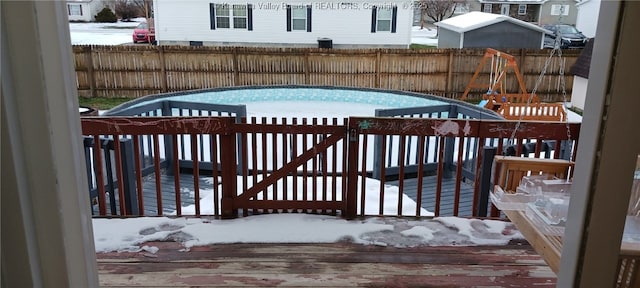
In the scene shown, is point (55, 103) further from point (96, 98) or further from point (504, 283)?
point (96, 98)

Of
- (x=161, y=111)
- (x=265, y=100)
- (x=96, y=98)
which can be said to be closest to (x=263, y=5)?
(x=265, y=100)

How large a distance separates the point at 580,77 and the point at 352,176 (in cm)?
1043

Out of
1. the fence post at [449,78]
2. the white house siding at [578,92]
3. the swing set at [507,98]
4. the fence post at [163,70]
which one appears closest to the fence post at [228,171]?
the swing set at [507,98]

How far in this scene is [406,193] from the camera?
18.7ft

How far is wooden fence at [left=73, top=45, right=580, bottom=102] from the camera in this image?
12562 mm

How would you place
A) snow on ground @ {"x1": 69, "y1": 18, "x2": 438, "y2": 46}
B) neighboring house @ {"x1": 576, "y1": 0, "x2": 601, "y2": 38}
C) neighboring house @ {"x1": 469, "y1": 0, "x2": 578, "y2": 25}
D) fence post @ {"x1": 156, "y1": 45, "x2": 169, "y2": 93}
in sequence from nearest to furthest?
fence post @ {"x1": 156, "y1": 45, "x2": 169, "y2": 93}, neighboring house @ {"x1": 576, "y1": 0, "x2": 601, "y2": 38}, snow on ground @ {"x1": 69, "y1": 18, "x2": 438, "y2": 46}, neighboring house @ {"x1": 469, "y1": 0, "x2": 578, "y2": 25}

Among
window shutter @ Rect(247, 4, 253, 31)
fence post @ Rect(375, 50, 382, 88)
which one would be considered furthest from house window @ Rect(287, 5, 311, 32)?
fence post @ Rect(375, 50, 382, 88)

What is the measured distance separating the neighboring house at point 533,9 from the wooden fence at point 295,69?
31.7 feet

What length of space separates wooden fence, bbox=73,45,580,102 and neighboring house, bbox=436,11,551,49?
2539 mm

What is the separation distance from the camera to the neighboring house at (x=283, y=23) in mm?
15695

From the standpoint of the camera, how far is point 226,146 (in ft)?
11.3

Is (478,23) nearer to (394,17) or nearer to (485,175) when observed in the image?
(394,17)

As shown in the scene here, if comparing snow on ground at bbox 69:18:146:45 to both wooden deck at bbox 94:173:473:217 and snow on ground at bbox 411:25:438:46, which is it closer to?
snow on ground at bbox 411:25:438:46

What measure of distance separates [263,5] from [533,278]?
47.0ft
